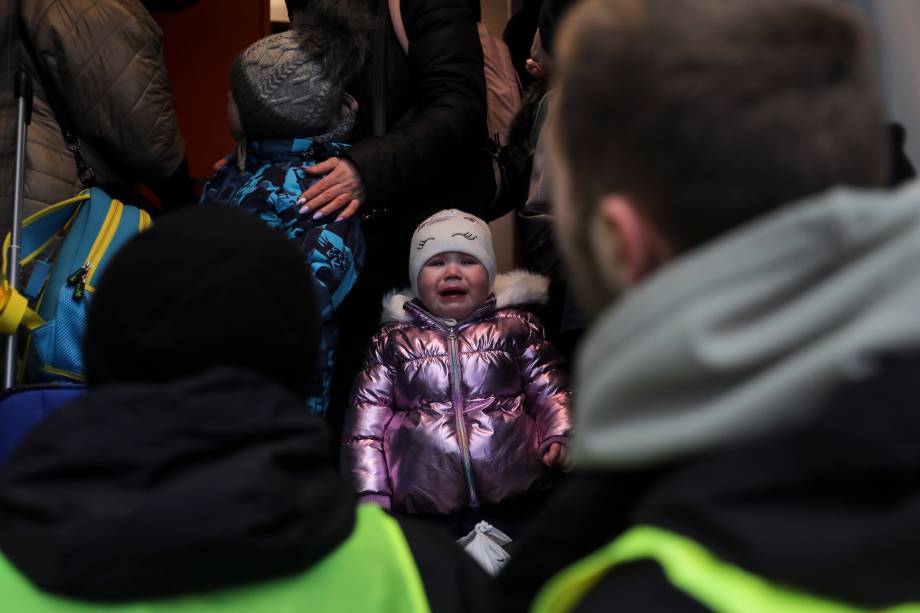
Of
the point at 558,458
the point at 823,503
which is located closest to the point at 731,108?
the point at 823,503

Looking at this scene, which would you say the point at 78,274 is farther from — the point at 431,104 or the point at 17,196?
the point at 431,104

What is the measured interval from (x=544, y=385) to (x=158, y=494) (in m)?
1.75

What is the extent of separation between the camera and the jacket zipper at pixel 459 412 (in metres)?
2.47

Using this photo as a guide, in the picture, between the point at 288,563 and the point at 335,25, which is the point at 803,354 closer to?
the point at 288,563

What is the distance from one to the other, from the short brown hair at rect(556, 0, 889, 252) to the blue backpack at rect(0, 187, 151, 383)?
1634 mm

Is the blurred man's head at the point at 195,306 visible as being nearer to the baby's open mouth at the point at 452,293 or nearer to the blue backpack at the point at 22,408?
the blue backpack at the point at 22,408

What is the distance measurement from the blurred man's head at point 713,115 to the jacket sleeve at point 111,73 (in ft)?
6.99

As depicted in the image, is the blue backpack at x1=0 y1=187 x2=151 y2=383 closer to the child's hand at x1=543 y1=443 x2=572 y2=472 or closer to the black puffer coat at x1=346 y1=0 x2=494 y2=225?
the black puffer coat at x1=346 y1=0 x2=494 y2=225

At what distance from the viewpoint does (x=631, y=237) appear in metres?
0.82

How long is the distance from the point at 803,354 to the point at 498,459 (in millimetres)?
1848

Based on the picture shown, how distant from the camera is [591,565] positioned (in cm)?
80

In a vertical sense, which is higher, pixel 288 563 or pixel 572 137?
pixel 572 137

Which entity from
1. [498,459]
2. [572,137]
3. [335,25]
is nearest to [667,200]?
[572,137]

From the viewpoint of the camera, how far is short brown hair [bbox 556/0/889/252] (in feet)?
2.46
